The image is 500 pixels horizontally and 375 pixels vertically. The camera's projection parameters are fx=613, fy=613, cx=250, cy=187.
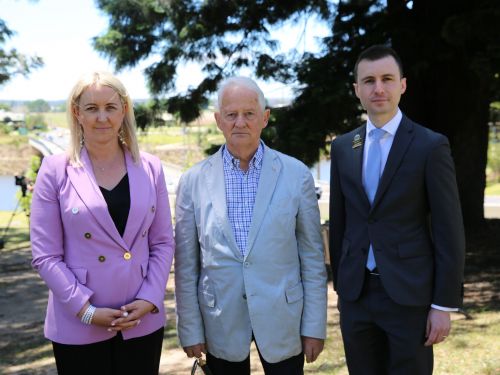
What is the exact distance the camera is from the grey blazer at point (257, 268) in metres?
2.55

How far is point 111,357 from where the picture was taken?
2531mm

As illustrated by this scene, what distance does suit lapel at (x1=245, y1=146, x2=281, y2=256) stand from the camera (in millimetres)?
2549

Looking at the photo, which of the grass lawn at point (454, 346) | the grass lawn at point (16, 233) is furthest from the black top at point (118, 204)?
the grass lawn at point (16, 233)

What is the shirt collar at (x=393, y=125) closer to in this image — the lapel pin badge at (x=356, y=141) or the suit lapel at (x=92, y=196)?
the lapel pin badge at (x=356, y=141)

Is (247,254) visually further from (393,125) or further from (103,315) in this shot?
(393,125)

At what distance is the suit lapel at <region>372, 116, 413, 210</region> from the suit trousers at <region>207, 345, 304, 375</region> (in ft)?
2.48

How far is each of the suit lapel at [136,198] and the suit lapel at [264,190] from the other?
445 mm

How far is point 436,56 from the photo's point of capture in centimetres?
729

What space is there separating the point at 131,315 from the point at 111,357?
0.75 feet

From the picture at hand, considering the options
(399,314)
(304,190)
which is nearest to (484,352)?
(399,314)

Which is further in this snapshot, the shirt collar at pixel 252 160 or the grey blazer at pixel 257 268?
the shirt collar at pixel 252 160

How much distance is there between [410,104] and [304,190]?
696cm

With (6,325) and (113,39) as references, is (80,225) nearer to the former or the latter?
(6,325)

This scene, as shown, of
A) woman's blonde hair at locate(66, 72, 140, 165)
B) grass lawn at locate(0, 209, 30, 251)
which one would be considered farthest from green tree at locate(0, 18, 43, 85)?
woman's blonde hair at locate(66, 72, 140, 165)
